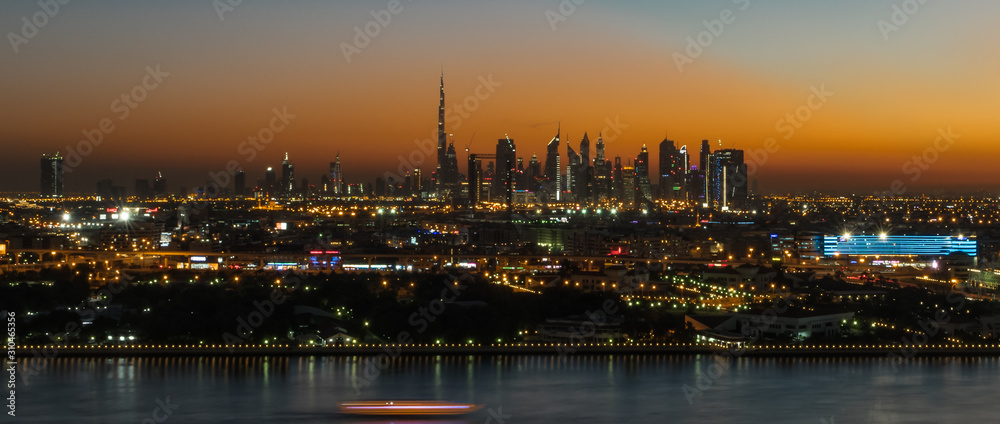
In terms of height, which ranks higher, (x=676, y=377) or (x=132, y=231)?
(x=132, y=231)

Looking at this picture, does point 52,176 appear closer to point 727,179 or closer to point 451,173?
point 451,173

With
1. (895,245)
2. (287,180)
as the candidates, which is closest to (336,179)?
(287,180)

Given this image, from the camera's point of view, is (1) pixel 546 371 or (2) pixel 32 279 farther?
(2) pixel 32 279

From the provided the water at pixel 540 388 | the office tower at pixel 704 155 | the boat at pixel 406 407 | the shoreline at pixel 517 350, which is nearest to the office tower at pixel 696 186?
the office tower at pixel 704 155

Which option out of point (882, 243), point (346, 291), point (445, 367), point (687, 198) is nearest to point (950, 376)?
point (445, 367)

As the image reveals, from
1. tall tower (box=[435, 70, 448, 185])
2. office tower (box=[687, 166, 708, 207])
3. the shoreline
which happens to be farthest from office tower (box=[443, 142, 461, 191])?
the shoreline

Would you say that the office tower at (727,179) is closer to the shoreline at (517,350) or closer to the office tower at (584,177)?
the office tower at (584,177)

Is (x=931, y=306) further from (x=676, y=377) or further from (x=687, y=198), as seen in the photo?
(x=687, y=198)

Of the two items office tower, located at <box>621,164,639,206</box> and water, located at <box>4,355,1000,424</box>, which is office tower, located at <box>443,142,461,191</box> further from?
water, located at <box>4,355,1000,424</box>
